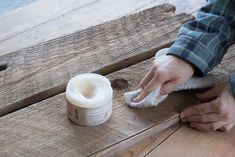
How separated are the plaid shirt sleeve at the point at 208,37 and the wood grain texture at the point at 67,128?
0.27 ft

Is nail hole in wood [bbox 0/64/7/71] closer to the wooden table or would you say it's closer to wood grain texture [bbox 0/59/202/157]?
the wooden table

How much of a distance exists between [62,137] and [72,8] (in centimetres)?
55

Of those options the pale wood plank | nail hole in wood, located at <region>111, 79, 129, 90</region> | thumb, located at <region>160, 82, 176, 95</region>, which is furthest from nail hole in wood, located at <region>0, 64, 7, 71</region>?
thumb, located at <region>160, 82, 176, 95</region>

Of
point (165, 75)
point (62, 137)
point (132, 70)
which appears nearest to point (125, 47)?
point (132, 70)

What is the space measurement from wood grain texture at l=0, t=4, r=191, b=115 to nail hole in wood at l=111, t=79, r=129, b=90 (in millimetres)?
46

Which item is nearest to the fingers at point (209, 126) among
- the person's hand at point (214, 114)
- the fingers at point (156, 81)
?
the person's hand at point (214, 114)

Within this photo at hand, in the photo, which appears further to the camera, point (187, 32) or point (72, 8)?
point (72, 8)

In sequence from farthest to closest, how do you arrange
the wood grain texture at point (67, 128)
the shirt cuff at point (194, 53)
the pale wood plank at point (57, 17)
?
the pale wood plank at point (57, 17) → the shirt cuff at point (194, 53) → the wood grain texture at point (67, 128)

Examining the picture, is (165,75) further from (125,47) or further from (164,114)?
(125,47)

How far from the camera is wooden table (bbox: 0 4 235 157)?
0.76m

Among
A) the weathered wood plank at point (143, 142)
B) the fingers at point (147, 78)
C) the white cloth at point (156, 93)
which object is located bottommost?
the weathered wood plank at point (143, 142)

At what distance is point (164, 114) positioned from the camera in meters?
0.83

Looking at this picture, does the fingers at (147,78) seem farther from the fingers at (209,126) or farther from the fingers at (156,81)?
the fingers at (209,126)

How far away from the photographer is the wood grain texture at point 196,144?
0.78 metres
